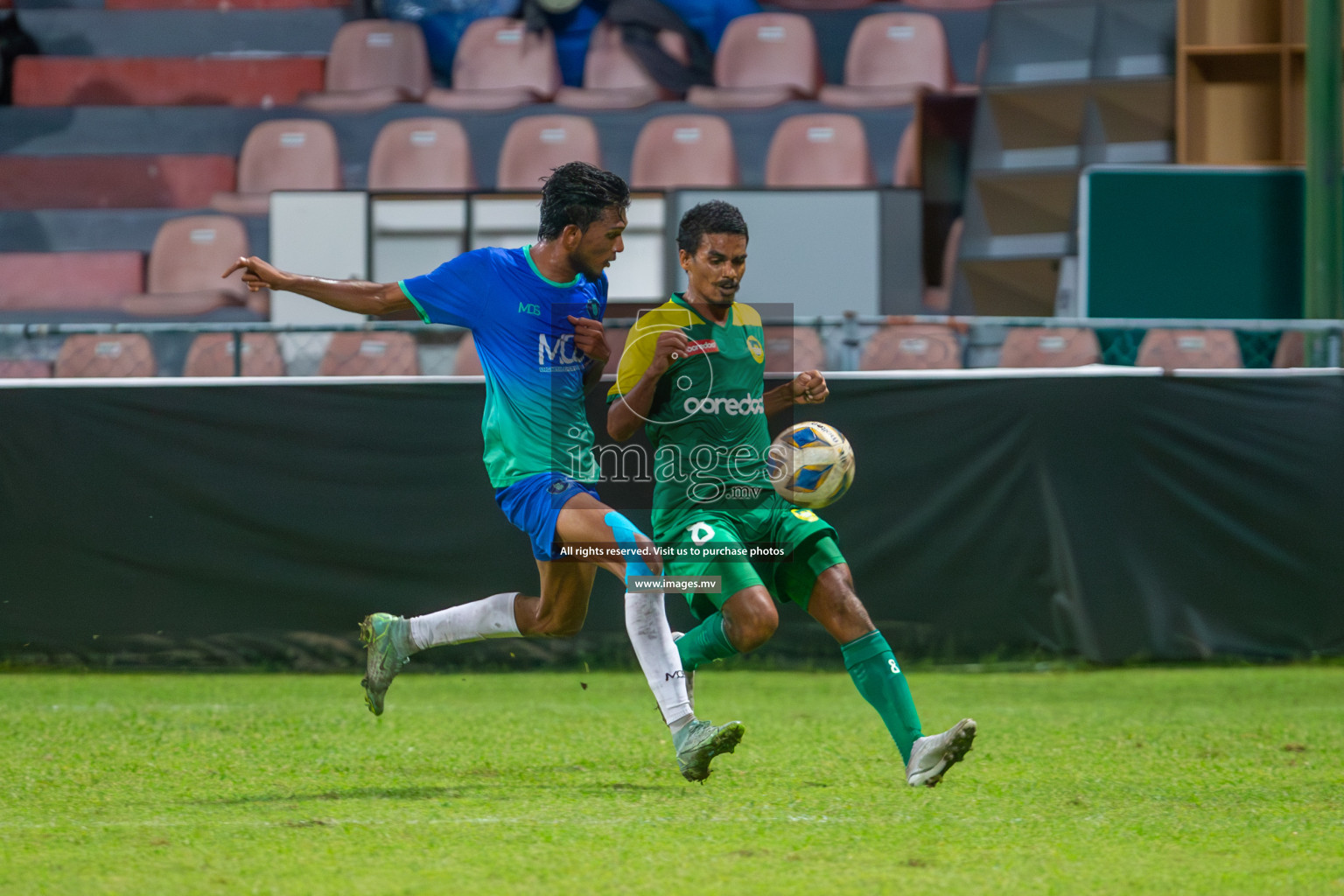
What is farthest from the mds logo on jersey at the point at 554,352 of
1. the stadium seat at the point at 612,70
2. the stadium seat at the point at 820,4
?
the stadium seat at the point at 820,4

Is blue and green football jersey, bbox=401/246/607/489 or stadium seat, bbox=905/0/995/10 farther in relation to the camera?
stadium seat, bbox=905/0/995/10

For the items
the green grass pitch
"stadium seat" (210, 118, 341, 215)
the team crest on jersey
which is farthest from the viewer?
"stadium seat" (210, 118, 341, 215)

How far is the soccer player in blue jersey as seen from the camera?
5.25 metres

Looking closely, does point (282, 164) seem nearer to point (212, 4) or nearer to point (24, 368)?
point (212, 4)

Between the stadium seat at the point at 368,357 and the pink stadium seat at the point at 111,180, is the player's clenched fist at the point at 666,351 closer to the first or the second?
the stadium seat at the point at 368,357

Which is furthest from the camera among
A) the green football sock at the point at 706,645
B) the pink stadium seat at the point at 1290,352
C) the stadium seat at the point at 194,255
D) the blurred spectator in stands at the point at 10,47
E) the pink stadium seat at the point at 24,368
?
the blurred spectator in stands at the point at 10,47

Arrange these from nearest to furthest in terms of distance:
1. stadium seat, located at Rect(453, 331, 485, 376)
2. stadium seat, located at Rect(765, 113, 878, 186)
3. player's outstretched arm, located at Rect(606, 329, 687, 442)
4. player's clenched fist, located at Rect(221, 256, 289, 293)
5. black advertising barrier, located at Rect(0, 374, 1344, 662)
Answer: player's clenched fist, located at Rect(221, 256, 289, 293) → player's outstretched arm, located at Rect(606, 329, 687, 442) → black advertising barrier, located at Rect(0, 374, 1344, 662) → stadium seat, located at Rect(453, 331, 485, 376) → stadium seat, located at Rect(765, 113, 878, 186)

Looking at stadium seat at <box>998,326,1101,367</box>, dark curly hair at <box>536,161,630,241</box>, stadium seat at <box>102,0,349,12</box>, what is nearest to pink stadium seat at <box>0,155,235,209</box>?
stadium seat at <box>102,0,349,12</box>

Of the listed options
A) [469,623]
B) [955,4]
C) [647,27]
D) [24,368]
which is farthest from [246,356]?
[955,4]

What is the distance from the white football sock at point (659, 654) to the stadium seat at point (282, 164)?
1068 cm

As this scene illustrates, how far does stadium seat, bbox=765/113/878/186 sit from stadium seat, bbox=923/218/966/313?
0.96 m

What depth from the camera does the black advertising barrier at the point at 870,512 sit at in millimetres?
8945

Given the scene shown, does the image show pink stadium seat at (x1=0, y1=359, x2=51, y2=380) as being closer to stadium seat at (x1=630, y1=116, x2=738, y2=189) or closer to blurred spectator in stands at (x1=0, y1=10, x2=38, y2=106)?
stadium seat at (x1=630, y1=116, x2=738, y2=189)

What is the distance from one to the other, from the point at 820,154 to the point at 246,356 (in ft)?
23.2
